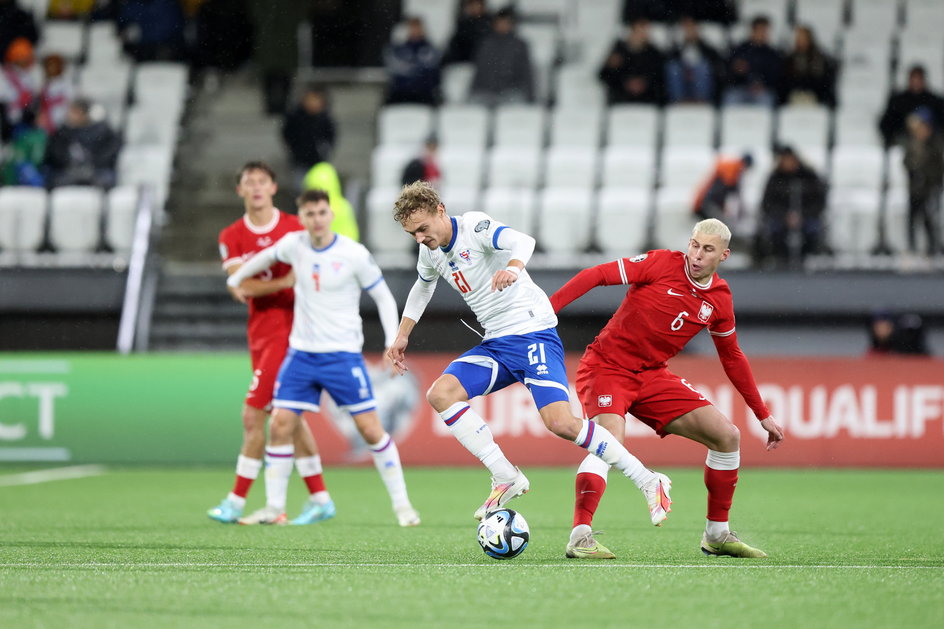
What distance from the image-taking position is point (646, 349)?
7.42m

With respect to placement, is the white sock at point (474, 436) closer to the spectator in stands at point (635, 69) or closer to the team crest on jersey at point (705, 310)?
the team crest on jersey at point (705, 310)

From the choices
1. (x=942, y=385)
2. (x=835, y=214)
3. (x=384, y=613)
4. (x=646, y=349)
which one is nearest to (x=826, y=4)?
(x=835, y=214)

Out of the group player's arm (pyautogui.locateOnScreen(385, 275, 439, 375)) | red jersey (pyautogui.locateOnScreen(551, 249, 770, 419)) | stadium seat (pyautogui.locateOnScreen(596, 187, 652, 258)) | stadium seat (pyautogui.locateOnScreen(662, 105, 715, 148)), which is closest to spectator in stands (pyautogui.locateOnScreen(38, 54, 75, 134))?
stadium seat (pyautogui.locateOnScreen(596, 187, 652, 258))

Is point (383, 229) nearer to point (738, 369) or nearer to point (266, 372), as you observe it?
point (266, 372)

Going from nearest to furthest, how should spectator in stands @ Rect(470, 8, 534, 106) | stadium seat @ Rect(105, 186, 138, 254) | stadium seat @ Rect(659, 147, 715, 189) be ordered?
1. stadium seat @ Rect(105, 186, 138, 254)
2. stadium seat @ Rect(659, 147, 715, 189)
3. spectator in stands @ Rect(470, 8, 534, 106)

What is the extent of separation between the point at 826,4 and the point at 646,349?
13.5 metres

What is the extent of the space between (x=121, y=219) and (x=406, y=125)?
12.6ft

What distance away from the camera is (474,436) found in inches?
288

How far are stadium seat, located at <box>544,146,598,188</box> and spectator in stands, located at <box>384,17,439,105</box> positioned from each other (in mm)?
2118

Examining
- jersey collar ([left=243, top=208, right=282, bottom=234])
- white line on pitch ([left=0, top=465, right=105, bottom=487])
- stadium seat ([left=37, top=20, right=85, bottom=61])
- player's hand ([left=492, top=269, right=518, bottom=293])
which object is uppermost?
stadium seat ([left=37, top=20, right=85, bottom=61])

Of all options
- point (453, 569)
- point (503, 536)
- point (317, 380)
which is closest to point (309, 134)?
point (317, 380)

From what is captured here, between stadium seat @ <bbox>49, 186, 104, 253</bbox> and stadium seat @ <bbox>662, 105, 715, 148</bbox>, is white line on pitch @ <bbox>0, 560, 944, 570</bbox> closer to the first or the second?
stadium seat @ <bbox>49, 186, 104, 253</bbox>

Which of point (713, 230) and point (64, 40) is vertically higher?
point (64, 40)

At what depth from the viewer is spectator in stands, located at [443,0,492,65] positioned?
18.5 meters
